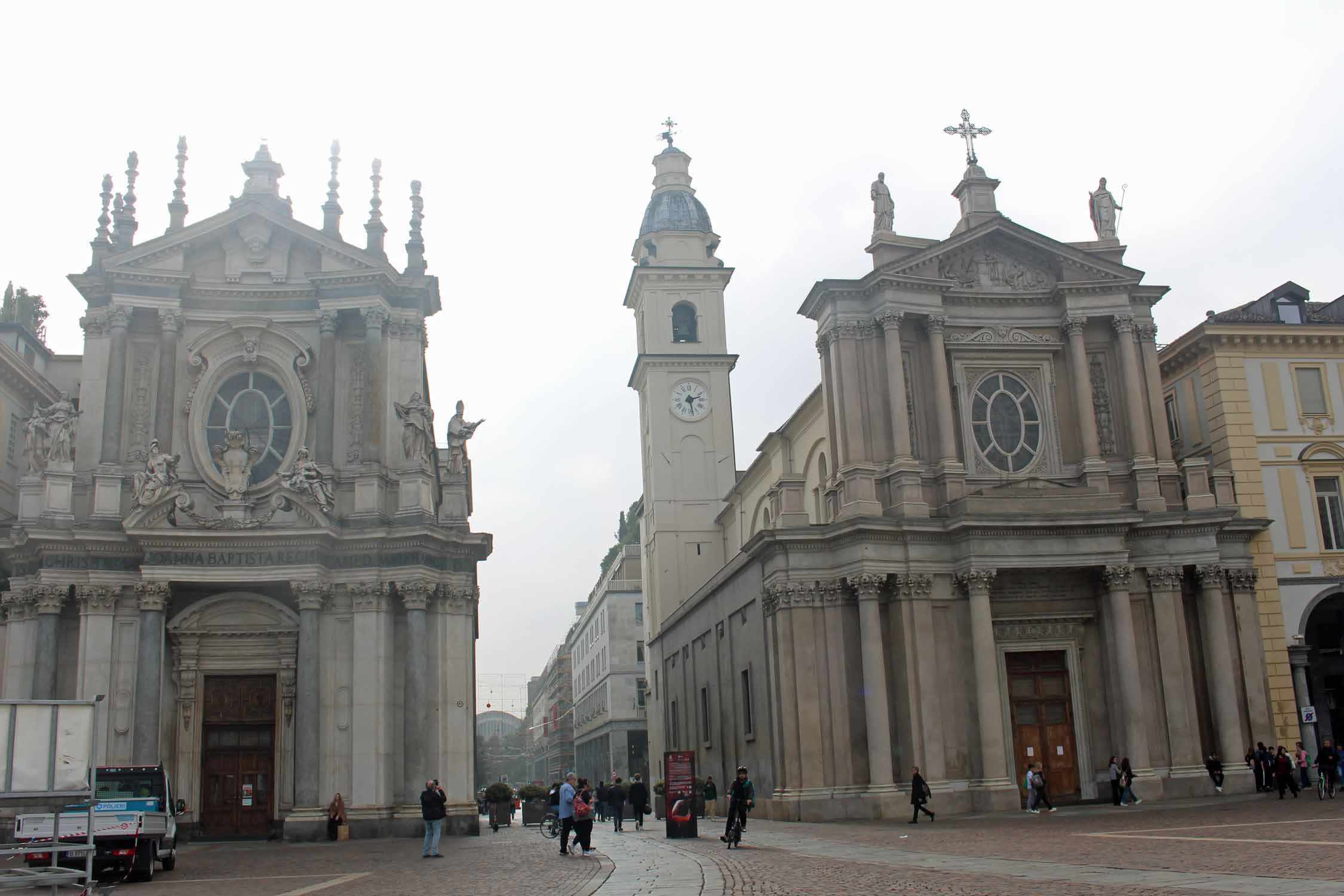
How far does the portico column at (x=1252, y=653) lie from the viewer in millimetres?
37625

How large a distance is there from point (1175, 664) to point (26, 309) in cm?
4761

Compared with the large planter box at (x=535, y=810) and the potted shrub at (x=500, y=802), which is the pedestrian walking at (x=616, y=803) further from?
the potted shrub at (x=500, y=802)

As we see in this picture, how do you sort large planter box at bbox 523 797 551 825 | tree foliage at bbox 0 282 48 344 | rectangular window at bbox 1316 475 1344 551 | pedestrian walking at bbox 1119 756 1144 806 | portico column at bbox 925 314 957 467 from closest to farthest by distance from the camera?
1. pedestrian walking at bbox 1119 756 1144 806
2. portico column at bbox 925 314 957 467
3. rectangular window at bbox 1316 475 1344 551
4. large planter box at bbox 523 797 551 825
5. tree foliage at bbox 0 282 48 344

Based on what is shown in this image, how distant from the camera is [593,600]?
10531 cm

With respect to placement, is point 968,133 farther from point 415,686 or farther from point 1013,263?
point 415,686

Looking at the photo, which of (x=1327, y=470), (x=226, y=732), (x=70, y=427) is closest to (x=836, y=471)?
(x=1327, y=470)

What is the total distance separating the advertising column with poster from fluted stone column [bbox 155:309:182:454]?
16.5 metres

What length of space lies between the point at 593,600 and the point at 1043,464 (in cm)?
6899

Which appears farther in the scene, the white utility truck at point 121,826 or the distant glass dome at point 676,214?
the distant glass dome at point 676,214

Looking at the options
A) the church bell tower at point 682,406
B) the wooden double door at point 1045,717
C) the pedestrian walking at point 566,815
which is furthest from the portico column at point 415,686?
the church bell tower at point 682,406

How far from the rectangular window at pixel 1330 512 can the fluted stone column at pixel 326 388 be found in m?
30.7

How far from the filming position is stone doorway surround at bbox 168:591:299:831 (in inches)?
1307

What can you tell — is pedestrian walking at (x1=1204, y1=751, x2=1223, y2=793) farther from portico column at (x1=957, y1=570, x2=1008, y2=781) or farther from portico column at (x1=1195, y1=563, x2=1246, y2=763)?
portico column at (x1=957, y1=570, x2=1008, y2=781)

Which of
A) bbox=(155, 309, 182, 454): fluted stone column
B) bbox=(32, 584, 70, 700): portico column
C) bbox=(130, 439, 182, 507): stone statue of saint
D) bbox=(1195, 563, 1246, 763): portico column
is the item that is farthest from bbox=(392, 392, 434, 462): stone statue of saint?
bbox=(1195, 563, 1246, 763): portico column
